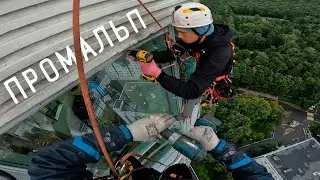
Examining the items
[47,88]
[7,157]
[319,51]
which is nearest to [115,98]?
[7,157]

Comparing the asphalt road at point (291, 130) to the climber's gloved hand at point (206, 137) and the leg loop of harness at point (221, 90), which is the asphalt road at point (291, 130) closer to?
the leg loop of harness at point (221, 90)

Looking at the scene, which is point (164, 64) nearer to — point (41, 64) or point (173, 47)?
point (173, 47)

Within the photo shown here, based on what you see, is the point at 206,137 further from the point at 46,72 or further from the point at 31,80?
the point at 31,80

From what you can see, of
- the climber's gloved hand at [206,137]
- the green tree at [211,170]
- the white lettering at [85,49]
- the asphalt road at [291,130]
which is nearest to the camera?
the white lettering at [85,49]

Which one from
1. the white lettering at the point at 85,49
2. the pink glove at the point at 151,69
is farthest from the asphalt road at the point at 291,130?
the white lettering at the point at 85,49

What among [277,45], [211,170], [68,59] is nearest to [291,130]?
[211,170]

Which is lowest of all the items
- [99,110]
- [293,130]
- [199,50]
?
[293,130]
